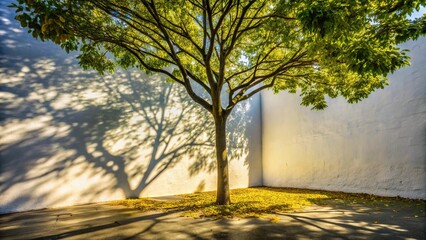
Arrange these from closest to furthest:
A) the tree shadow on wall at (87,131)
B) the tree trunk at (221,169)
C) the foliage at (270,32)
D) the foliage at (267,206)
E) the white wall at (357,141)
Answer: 1. the foliage at (270,32)
2. the foliage at (267,206)
3. the tree trunk at (221,169)
4. the tree shadow on wall at (87,131)
5. the white wall at (357,141)

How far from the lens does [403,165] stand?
7121 millimetres

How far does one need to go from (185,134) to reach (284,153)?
459cm

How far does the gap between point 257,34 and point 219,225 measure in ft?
14.3

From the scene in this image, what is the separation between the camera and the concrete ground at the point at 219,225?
396 centimetres

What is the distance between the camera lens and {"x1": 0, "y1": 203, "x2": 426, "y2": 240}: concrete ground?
3.96 metres

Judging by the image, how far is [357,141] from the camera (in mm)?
8438

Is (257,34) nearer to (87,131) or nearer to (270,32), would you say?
(270,32)

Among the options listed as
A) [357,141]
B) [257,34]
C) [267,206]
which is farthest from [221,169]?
[357,141]

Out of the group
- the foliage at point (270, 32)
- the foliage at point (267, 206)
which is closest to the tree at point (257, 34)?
the foliage at point (270, 32)

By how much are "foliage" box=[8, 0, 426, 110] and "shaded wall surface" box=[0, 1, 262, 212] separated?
1831mm

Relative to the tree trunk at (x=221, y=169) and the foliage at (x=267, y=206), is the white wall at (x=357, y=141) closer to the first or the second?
the foliage at (x=267, y=206)

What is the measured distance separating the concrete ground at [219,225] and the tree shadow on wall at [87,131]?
1.36m

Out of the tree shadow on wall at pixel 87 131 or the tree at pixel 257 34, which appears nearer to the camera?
the tree at pixel 257 34

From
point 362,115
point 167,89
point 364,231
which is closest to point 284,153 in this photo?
point 362,115
